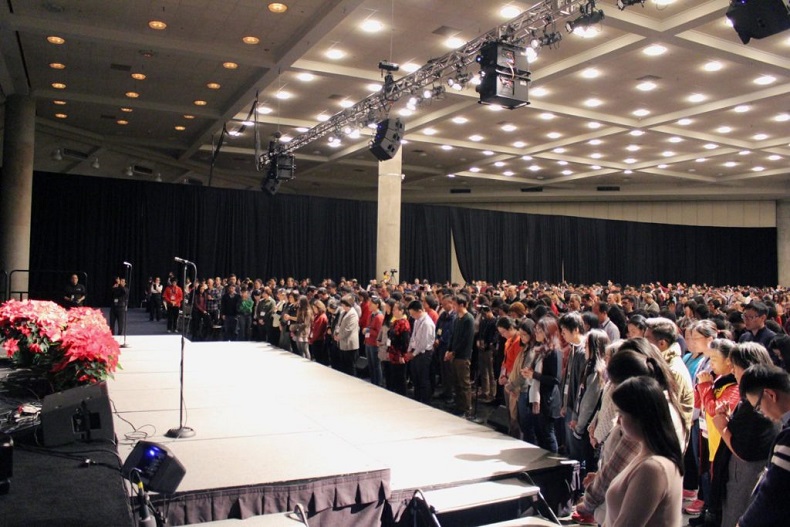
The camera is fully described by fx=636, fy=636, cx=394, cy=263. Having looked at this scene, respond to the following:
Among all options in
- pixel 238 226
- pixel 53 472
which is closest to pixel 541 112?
pixel 238 226

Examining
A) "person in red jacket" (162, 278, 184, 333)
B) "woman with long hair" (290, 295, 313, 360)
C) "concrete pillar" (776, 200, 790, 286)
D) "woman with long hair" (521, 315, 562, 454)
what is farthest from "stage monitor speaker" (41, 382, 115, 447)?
"concrete pillar" (776, 200, 790, 286)

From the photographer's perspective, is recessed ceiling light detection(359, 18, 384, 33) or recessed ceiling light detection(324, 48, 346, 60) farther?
recessed ceiling light detection(324, 48, 346, 60)

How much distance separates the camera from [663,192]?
25.8 meters

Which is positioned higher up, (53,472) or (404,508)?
(53,472)

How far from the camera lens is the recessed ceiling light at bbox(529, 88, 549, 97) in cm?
1328

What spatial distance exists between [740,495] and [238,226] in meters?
17.7

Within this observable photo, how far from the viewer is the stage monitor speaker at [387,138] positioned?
→ 34.3 feet

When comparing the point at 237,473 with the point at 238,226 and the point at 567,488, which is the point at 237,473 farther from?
the point at 238,226

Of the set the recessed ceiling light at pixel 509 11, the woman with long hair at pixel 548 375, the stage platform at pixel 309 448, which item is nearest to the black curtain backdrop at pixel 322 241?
the recessed ceiling light at pixel 509 11

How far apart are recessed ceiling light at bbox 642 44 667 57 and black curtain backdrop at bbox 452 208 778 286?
1302 cm

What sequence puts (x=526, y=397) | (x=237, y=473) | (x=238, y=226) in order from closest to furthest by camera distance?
(x=237, y=473) < (x=526, y=397) < (x=238, y=226)

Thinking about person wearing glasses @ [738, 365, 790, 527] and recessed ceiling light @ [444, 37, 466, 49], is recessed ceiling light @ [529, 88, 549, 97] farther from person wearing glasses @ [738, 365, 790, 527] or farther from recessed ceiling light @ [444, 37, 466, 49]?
person wearing glasses @ [738, 365, 790, 527]

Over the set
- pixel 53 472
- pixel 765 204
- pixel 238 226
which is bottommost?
pixel 53 472

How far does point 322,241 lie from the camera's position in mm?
20953
